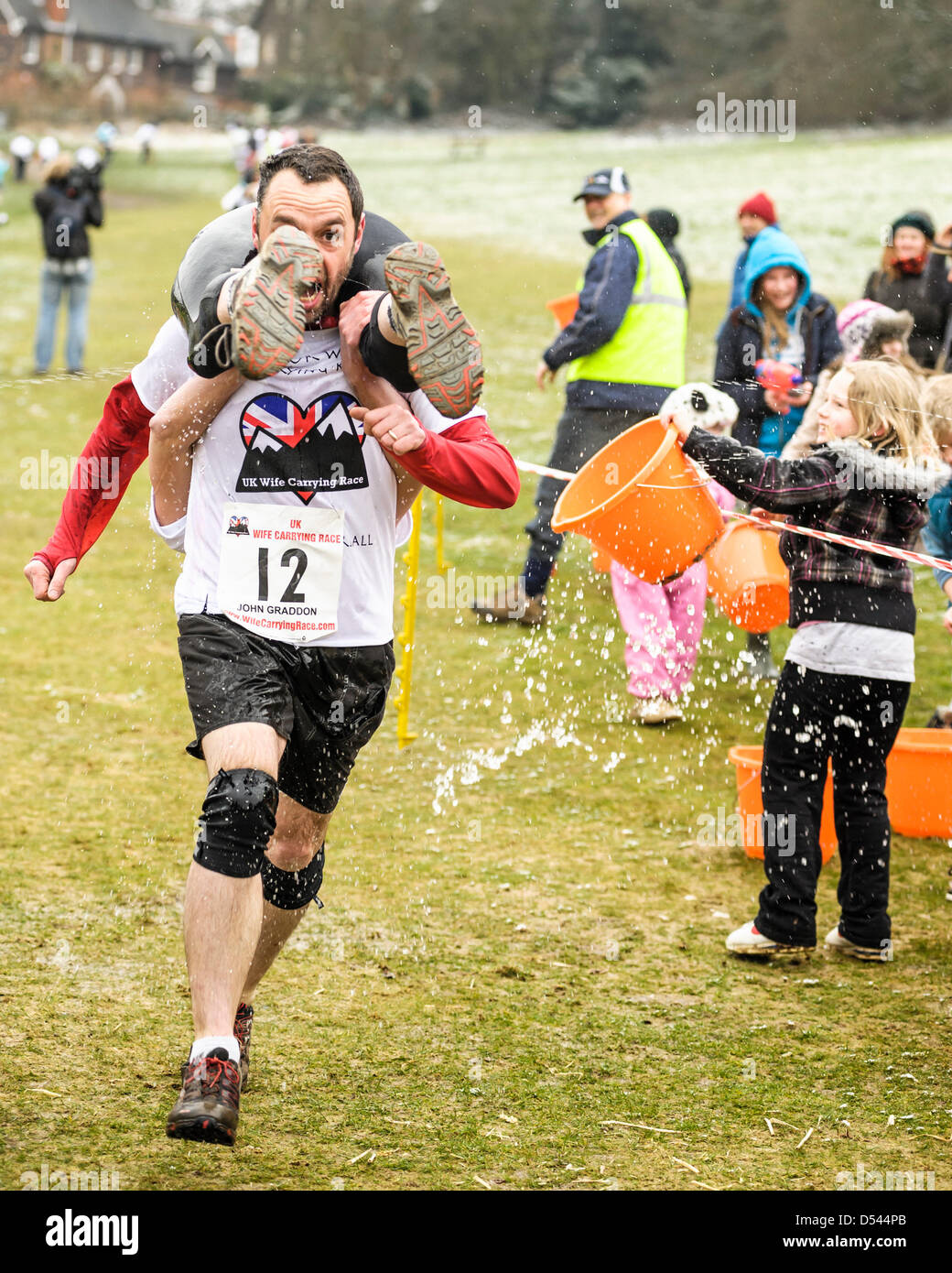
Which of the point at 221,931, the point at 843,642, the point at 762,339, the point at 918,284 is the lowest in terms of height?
the point at 221,931

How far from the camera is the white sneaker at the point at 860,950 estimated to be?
15.6ft

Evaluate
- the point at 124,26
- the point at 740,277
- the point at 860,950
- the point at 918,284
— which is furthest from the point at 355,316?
the point at 124,26

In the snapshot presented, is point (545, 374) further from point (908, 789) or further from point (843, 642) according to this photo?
point (843, 642)

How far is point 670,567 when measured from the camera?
532cm

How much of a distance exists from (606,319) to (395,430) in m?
4.94

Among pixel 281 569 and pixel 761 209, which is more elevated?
pixel 761 209

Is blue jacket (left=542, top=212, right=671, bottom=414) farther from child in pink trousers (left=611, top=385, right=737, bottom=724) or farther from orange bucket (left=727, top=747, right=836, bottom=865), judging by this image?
orange bucket (left=727, top=747, right=836, bottom=865)

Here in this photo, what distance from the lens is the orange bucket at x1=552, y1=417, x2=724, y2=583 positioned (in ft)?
16.5

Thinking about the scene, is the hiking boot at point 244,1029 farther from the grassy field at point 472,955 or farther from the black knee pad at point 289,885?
the black knee pad at point 289,885

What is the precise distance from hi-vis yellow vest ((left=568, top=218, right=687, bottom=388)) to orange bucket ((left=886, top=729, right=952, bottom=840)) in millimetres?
2759

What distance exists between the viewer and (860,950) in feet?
15.6

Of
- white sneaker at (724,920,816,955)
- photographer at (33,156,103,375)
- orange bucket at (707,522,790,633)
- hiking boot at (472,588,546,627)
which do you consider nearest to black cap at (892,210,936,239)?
hiking boot at (472,588,546,627)

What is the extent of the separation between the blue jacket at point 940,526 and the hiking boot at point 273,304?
3.48 metres

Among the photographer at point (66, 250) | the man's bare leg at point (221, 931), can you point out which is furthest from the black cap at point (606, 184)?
the photographer at point (66, 250)
